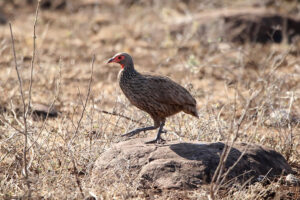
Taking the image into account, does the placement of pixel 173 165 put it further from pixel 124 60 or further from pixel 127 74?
pixel 124 60

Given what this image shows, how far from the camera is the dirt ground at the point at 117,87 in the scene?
4852mm

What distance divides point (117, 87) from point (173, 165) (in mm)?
2989

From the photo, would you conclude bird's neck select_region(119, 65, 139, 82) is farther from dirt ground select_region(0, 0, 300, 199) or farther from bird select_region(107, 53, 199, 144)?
dirt ground select_region(0, 0, 300, 199)

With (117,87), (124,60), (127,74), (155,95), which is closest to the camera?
(155,95)

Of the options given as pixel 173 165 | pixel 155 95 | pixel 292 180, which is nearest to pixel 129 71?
pixel 155 95

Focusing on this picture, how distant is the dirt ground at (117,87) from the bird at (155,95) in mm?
360

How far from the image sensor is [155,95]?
545 centimetres

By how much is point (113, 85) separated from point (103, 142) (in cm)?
363

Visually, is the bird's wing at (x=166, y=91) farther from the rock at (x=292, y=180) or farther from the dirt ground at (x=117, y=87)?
the rock at (x=292, y=180)

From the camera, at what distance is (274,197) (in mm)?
4676

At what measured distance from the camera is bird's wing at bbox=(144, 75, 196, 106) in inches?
215

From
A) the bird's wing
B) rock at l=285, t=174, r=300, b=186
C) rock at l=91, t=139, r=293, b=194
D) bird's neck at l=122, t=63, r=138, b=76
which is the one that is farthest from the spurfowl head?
rock at l=285, t=174, r=300, b=186

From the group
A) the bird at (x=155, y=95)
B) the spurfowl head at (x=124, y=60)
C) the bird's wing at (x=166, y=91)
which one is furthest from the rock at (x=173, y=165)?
the spurfowl head at (x=124, y=60)

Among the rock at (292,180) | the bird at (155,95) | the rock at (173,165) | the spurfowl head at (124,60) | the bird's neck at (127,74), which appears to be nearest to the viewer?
the rock at (173,165)
